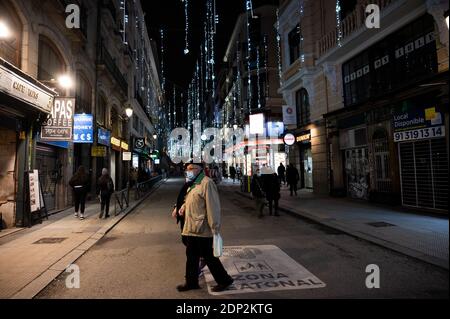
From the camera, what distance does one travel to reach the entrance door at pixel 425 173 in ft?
33.2

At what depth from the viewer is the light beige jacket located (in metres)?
4.23

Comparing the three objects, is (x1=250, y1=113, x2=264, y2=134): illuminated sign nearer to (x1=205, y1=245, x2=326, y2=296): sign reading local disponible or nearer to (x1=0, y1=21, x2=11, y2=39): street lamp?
(x1=0, y1=21, x2=11, y2=39): street lamp

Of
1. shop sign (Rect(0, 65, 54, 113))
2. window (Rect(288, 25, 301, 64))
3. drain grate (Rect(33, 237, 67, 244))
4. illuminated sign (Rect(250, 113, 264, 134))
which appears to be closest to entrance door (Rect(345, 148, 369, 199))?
window (Rect(288, 25, 301, 64))

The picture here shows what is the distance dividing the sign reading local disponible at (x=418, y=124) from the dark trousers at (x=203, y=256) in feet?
30.5

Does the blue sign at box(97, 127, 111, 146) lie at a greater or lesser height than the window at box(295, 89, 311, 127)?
lesser

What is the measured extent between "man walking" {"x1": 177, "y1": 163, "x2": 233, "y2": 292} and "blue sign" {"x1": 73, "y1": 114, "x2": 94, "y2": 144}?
1042 centimetres

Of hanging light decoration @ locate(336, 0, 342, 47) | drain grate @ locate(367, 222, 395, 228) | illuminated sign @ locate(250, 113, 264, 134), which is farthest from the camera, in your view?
illuminated sign @ locate(250, 113, 264, 134)

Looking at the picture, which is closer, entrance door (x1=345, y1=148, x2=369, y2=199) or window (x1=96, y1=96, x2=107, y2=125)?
entrance door (x1=345, y1=148, x2=369, y2=199)

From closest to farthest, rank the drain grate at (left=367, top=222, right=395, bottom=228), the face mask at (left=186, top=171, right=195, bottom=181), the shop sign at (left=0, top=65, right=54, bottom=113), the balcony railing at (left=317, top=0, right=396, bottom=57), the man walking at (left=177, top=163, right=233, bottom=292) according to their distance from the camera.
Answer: the man walking at (left=177, top=163, right=233, bottom=292)
the face mask at (left=186, top=171, right=195, bottom=181)
the shop sign at (left=0, top=65, right=54, bottom=113)
the drain grate at (left=367, top=222, right=395, bottom=228)
the balcony railing at (left=317, top=0, right=396, bottom=57)

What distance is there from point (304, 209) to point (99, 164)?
1331 centimetres

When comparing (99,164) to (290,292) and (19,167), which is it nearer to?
Answer: (19,167)

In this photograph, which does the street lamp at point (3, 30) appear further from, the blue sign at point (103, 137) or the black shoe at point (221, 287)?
the black shoe at point (221, 287)

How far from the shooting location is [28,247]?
7.12 m

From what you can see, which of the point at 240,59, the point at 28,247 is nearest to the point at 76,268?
the point at 28,247
